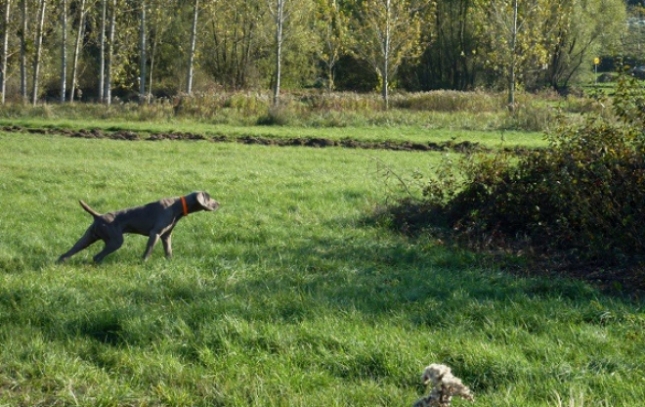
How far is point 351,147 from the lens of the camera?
22.3 meters

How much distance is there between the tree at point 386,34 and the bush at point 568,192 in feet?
76.7

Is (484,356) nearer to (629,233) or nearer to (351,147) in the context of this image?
(629,233)

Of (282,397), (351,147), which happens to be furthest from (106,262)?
(351,147)

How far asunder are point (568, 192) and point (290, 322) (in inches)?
175

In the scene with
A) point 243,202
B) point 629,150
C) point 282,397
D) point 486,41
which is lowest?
point 282,397

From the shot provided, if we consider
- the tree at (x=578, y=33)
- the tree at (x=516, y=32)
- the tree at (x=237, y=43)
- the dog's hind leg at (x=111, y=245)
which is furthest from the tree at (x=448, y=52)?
the dog's hind leg at (x=111, y=245)

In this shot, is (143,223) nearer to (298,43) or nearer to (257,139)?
(257,139)

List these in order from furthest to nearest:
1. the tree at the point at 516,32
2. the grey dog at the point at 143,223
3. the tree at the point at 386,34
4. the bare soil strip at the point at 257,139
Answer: the tree at the point at 386,34 < the tree at the point at 516,32 < the bare soil strip at the point at 257,139 < the grey dog at the point at 143,223

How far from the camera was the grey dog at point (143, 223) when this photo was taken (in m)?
9.02

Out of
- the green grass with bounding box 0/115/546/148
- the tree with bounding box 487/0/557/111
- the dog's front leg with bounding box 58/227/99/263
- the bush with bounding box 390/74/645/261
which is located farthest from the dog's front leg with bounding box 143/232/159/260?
the tree with bounding box 487/0/557/111

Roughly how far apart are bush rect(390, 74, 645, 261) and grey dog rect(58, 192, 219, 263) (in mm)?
3683

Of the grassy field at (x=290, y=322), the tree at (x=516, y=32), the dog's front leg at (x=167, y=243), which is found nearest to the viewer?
the grassy field at (x=290, y=322)

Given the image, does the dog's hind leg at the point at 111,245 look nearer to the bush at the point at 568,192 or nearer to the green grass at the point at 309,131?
the bush at the point at 568,192

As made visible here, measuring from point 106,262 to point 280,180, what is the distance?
20.5 ft
